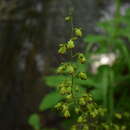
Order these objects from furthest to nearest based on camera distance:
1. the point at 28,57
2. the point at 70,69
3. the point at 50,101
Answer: the point at 28,57, the point at 50,101, the point at 70,69

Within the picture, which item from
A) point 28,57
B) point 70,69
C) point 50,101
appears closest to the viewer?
point 70,69

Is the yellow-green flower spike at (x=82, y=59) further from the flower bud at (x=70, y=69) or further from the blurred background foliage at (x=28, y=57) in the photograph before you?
the blurred background foliage at (x=28, y=57)

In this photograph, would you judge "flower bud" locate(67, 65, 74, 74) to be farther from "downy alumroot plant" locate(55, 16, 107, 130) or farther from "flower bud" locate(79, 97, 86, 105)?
"flower bud" locate(79, 97, 86, 105)

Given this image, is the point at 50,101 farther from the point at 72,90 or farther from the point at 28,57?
the point at 72,90

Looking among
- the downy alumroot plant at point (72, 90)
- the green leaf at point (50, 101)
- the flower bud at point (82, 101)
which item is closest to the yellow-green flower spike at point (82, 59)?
the downy alumroot plant at point (72, 90)

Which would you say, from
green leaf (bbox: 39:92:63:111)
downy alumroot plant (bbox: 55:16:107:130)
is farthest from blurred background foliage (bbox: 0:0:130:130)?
downy alumroot plant (bbox: 55:16:107:130)

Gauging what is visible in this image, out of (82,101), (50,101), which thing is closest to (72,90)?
(82,101)

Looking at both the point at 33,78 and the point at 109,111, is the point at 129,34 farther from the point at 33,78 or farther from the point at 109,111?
the point at 33,78

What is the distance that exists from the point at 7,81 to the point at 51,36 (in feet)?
2.01

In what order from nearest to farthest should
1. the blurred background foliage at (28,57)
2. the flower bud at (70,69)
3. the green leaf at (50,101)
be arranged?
the flower bud at (70,69)
the green leaf at (50,101)
the blurred background foliage at (28,57)

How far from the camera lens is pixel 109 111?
3.05m

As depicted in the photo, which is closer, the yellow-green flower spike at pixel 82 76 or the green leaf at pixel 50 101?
the yellow-green flower spike at pixel 82 76

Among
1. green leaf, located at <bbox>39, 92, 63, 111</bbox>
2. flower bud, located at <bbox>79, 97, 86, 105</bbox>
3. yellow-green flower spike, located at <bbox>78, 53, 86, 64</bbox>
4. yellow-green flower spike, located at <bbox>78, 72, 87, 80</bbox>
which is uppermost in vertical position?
yellow-green flower spike, located at <bbox>78, 53, 86, 64</bbox>

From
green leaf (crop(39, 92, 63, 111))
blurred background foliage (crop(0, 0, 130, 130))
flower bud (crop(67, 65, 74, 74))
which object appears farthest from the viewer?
blurred background foliage (crop(0, 0, 130, 130))
